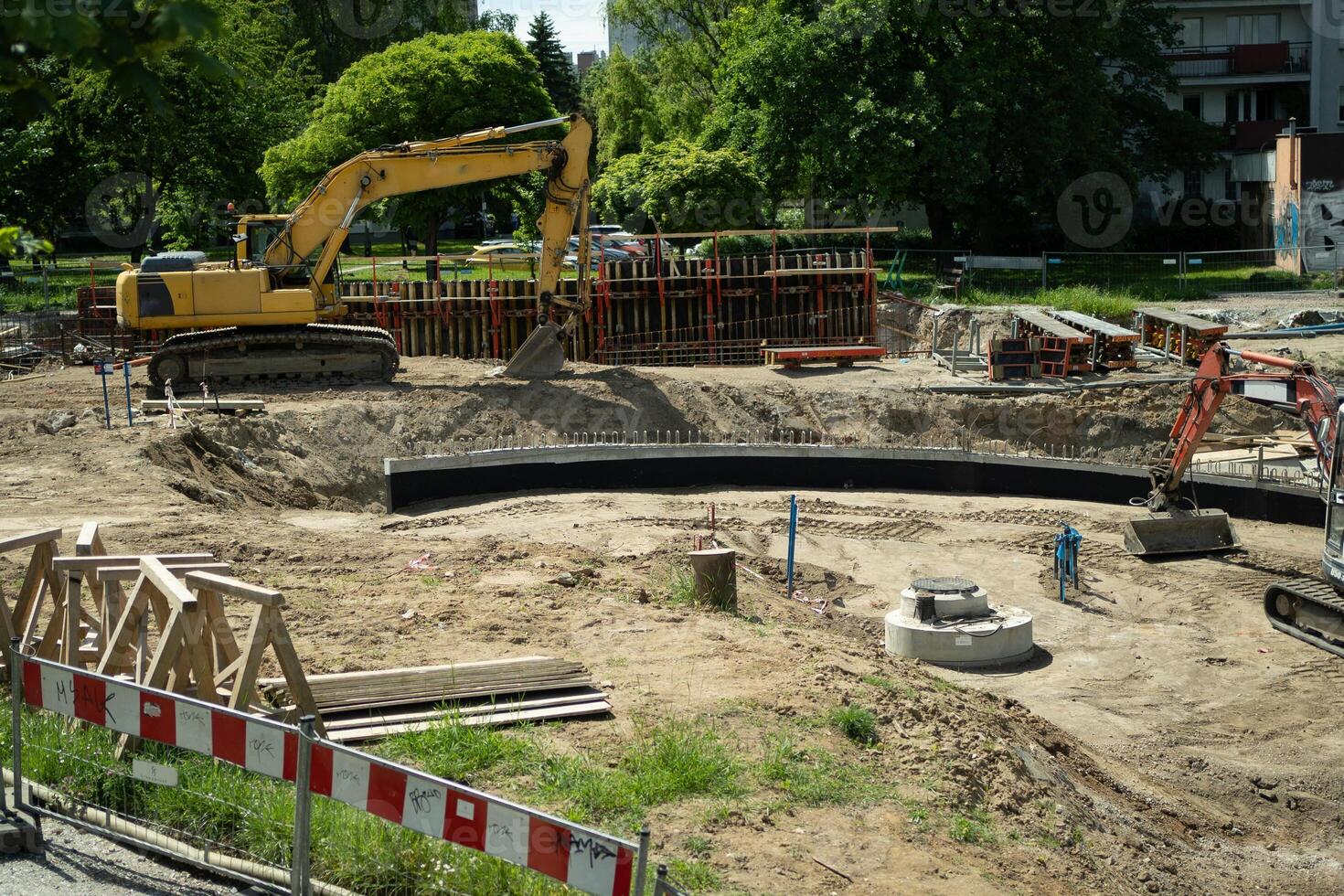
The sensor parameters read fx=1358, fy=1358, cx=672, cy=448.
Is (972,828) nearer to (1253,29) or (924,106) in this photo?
(924,106)

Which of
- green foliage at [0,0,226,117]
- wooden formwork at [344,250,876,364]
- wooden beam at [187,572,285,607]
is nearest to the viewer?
green foliage at [0,0,226,117]

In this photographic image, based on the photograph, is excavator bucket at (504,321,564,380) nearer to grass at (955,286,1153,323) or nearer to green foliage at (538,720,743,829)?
grass at (955,286,1153,323)

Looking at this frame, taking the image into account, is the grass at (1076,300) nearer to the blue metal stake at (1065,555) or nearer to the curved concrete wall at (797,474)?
the curved concrete wall at (797,474)

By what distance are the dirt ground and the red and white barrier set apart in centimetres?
195

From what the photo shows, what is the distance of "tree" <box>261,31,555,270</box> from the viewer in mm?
40469

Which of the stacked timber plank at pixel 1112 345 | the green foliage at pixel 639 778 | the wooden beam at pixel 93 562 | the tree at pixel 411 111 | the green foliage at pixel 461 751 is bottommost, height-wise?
the green foliage at pixel 639 778

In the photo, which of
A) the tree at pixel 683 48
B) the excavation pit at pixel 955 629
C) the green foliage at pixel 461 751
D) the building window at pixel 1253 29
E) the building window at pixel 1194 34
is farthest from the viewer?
the building window at pixel 1194 34

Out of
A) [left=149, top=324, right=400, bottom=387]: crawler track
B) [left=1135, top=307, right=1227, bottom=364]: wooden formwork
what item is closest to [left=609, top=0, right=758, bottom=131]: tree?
[left=1135, top=307, right=1227, bottom=364]: wooden formwork

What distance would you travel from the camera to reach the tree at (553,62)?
64688mm

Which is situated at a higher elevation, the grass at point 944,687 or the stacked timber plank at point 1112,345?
the stacked timber plank at point 1112,345

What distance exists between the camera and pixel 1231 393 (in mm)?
18719

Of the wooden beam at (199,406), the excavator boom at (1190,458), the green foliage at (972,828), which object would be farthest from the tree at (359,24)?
the green foliage at (972,828)

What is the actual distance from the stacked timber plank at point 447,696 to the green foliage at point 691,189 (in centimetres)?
2898

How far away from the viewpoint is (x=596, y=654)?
10938 mm
